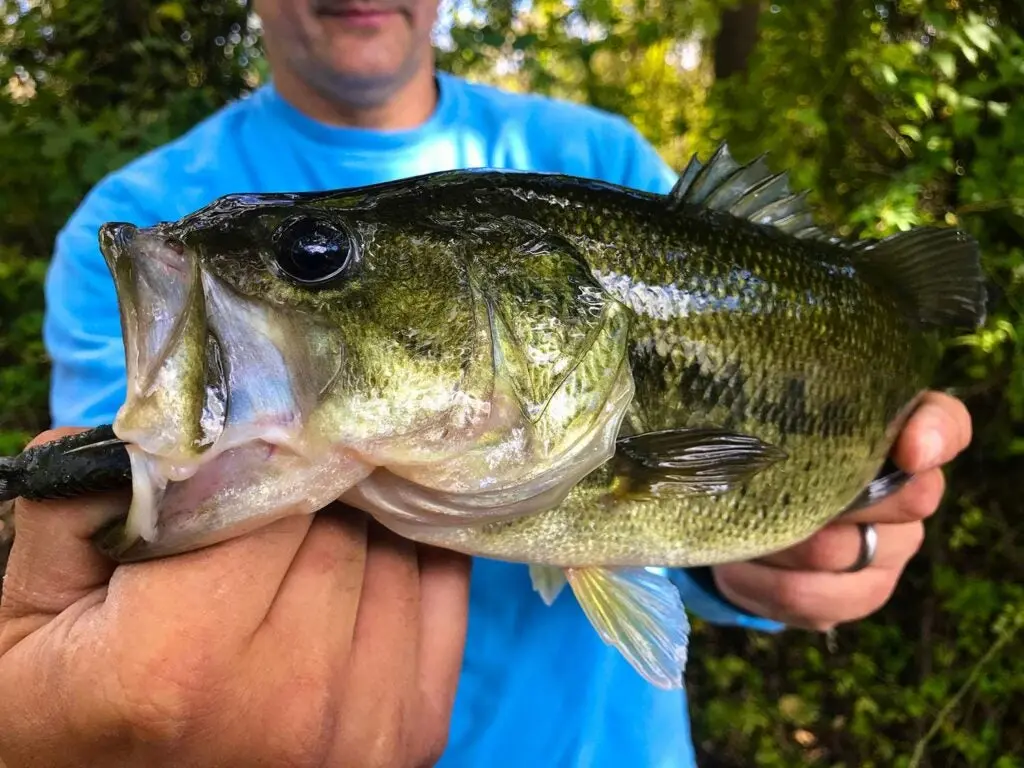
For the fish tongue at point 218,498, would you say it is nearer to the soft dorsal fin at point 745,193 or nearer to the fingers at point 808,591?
the soft dorsal fin at point 745,193

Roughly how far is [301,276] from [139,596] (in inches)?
12.0

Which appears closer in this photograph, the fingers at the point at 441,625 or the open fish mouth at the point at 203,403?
the open fish mouth at the point at 203,403

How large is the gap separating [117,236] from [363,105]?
1.06m

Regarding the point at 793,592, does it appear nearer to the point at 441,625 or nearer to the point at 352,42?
the point at 441,625

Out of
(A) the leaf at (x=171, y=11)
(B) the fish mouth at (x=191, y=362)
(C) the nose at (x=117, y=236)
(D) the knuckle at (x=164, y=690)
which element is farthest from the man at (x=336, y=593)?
(A) the leaf at (x=171, y=11)

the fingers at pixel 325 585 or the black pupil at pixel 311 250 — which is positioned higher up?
the black pupil at pixel 311 250

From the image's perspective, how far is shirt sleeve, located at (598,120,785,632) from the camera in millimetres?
1378

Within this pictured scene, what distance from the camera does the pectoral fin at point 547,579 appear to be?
3.10ft

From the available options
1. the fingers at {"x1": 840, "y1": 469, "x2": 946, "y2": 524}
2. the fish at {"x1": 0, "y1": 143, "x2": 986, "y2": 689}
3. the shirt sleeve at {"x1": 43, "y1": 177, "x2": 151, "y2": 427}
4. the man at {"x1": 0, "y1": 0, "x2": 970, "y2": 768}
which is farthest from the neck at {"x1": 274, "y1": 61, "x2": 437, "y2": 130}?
the fingers at {"x1": 840, "y1": 469, "x2": 946, "y2": 524}

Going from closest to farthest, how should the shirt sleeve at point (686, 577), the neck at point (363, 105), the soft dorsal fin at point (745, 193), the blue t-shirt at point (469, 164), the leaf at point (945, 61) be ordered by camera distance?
the soft dorsal fin at point (745, 193)
the blue t-shirt at point (469, 164)
the shirt sleeve at point (686, 577)
the neck at point (363, 105)
the leaf at point (945, 61)

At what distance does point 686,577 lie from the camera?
1433 mm

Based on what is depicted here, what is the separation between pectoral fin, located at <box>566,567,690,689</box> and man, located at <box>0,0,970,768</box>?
17 cm

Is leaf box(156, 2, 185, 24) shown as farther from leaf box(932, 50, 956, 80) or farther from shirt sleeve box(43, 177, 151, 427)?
leaf box(932, 50, 956, 80)

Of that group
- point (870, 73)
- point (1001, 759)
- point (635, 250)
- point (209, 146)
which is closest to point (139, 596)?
point (635, 250)
